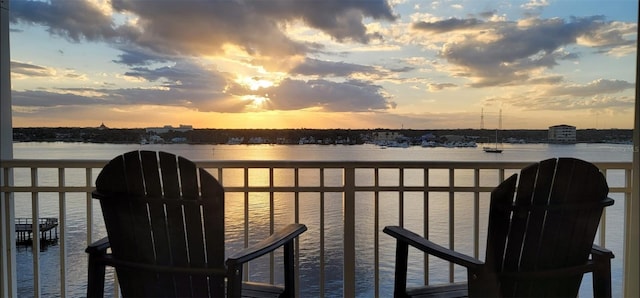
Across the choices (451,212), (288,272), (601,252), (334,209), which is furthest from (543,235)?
(334,209)

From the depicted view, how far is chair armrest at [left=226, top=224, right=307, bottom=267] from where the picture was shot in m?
1.50

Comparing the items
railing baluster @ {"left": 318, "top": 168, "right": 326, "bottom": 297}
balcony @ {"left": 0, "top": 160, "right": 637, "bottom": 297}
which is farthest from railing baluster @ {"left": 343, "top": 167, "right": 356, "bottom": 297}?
railing baluster @ {"left": 318, "top": 168, "right": 326, "bottom": 297}

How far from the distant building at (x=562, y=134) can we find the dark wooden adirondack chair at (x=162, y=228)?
3.07 metres

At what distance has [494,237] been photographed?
160 centimetres

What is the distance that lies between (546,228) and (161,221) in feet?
5.56

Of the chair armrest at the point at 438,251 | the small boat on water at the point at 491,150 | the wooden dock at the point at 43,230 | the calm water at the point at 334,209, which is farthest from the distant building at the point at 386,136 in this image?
the wooden dock at the point at 43,230

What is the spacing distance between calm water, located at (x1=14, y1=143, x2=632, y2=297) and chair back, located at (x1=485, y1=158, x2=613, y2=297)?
0.82 metres

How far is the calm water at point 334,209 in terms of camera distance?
109 inches

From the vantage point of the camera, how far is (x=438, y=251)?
1.63 meters

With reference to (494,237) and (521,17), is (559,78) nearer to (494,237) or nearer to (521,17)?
(521,17)

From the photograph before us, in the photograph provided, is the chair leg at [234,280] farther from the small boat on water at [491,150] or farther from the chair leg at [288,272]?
the small boat on water at [491,150]

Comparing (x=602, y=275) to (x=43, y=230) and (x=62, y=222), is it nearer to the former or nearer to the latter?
(x=62, y=222)

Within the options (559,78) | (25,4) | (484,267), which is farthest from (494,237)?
(25,4)

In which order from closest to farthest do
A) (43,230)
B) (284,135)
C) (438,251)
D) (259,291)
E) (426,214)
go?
(438,251) → (259,291) → (426,214) → (284,135) → (43,230)
